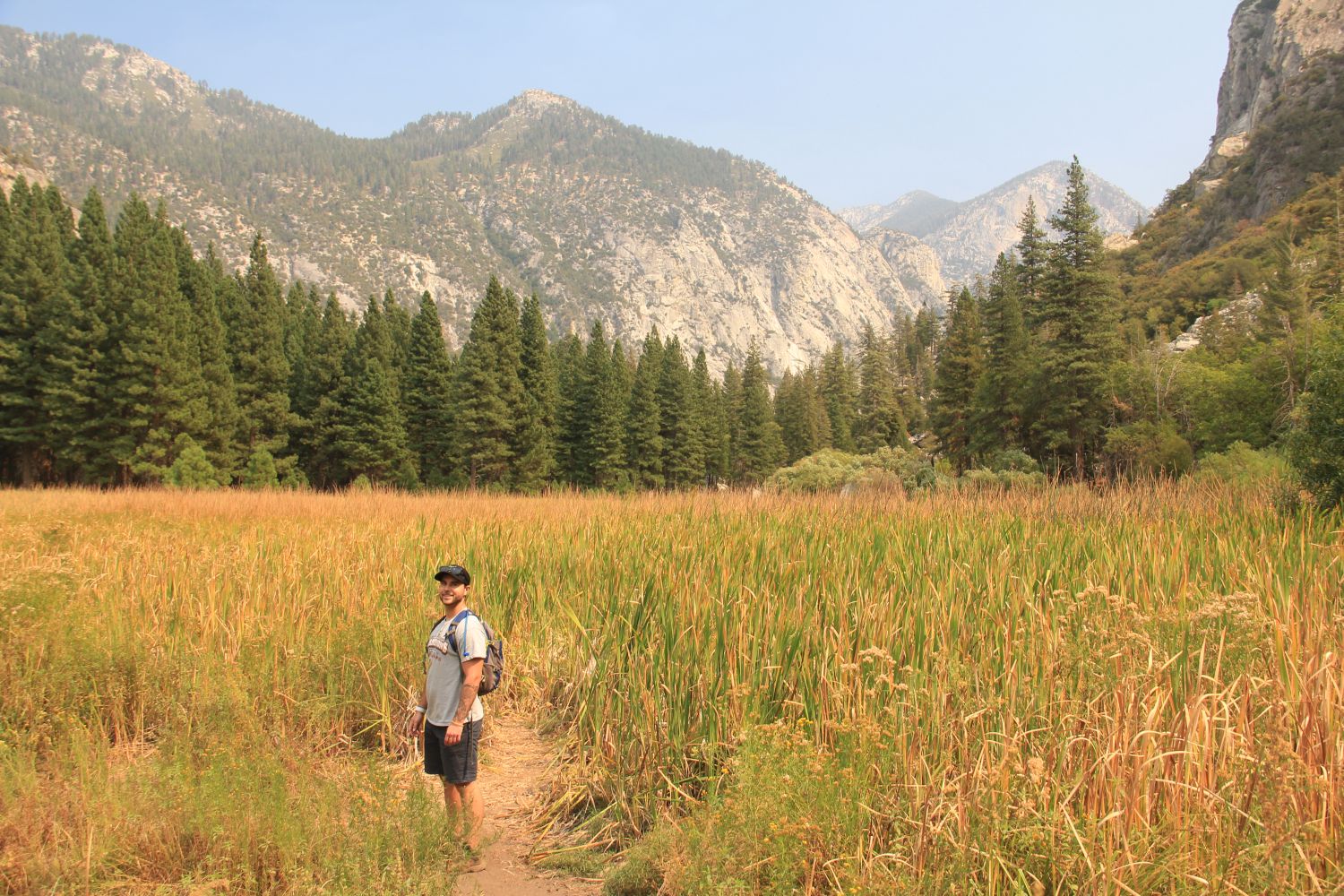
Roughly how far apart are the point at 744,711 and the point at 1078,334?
31.9 meters

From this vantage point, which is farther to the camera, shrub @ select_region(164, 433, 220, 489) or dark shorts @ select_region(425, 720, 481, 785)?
shrub @ select_region(164, 433, 220, 489)

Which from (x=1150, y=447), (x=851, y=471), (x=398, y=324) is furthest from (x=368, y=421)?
(x=1150, y=447)

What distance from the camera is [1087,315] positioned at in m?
29.6

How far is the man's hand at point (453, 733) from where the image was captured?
3.63 meters

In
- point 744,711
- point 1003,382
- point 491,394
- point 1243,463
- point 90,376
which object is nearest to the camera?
point 744,711

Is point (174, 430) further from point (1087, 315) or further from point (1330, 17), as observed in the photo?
point (1330, 17)

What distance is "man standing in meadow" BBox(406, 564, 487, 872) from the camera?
3.66m

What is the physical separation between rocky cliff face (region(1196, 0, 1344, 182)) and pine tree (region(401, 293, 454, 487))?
79.8 metres

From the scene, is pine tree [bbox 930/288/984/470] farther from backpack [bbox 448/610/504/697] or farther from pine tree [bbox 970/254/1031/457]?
backpack [bbox 448/610/504/697]

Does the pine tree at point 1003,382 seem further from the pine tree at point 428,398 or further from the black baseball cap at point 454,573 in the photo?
the black baseball cap at point 454,573

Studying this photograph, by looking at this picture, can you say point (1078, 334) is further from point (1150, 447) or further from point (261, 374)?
point (261, 374)

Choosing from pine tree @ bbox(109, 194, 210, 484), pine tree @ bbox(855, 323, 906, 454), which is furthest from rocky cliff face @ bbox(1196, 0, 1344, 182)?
pine tree @ bbox(109, 194, 210, 484)

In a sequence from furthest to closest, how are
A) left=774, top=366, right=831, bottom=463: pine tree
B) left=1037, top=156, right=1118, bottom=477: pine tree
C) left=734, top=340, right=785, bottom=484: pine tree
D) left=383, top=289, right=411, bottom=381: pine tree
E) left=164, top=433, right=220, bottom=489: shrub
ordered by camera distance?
left=774, top=366, right=831, bottom=463: pine tree → left=734, top=340, right=785, bottom=484: pine tree → left=383, top=289, right=411, bottom=381: pine tree → left=1037, top=156, right=1118, bottom=477: pine tree → left=164, top=433, right=220, bottom=489: shrub

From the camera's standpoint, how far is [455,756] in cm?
369
